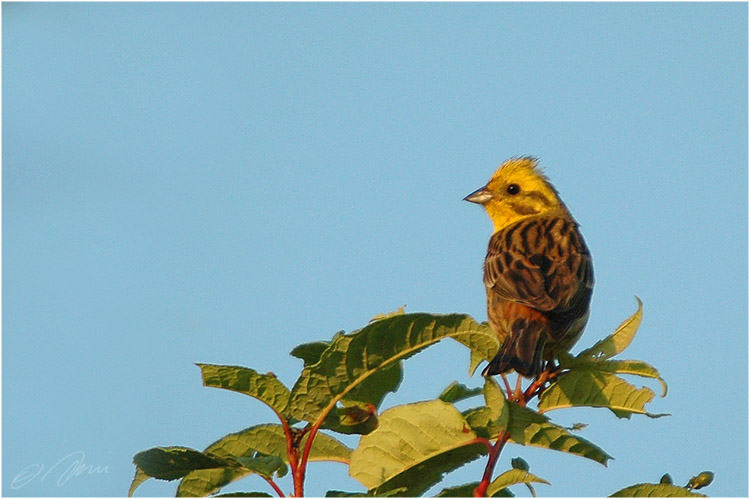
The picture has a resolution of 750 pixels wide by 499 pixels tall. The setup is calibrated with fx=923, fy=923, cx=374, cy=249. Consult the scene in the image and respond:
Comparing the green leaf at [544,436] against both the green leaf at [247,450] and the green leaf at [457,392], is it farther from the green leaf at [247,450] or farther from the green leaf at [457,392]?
the green leaf at [247,450]

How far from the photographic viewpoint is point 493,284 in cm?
577

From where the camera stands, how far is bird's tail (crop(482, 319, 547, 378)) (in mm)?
3749

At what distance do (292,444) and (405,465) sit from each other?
0.38 meters

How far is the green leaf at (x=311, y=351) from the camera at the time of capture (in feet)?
10.5

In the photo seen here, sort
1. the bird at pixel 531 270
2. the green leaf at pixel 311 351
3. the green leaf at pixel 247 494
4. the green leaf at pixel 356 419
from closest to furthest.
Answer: the green leaf at pixel 247 494 → the green leaf at pixel 311 351 → the green leaf at pixel 356 419 → the bird at pixel 531 270

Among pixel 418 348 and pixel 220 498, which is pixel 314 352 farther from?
pixel 220 498

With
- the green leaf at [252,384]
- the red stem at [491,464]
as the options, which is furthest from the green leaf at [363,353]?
the red stem at [491,464]

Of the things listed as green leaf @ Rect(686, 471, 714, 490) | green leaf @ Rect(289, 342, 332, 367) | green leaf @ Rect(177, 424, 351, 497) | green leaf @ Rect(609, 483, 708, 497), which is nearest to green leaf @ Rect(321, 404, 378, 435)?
green leaf @ Rect(177, 424, 351, 497)

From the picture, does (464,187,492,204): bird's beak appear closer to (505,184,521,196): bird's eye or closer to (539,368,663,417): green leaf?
(505,184,521,196): bird's eye

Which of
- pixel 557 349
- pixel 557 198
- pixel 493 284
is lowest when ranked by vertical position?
pixel 557 349

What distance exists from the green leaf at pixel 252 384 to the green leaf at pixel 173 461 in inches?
9.3

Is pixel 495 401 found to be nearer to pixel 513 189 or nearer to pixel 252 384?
pixel 252 384

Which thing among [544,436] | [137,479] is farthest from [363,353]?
[137,479]

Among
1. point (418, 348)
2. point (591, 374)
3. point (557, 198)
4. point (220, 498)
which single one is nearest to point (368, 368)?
point (418, 348)
